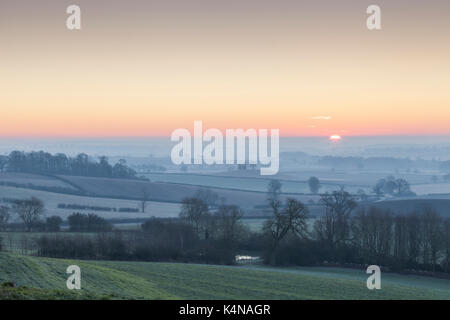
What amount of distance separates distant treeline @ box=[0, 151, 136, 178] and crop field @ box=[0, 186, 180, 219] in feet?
78.0

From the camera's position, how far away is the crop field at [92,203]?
6494 cm

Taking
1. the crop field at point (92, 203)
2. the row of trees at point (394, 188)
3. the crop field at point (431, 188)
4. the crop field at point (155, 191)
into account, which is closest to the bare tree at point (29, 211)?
the crop field at point (92, 203)

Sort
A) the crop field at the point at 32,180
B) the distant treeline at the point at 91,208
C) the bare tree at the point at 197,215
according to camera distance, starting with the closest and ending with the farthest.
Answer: the bare tree at the point at 197,215
the distant treeline at the point at 91,208
the crop field at the point at 32,180

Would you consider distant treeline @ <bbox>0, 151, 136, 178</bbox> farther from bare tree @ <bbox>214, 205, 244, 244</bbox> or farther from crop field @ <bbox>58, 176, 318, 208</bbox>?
bare tree @ <bbox>214, 205, 244, 244</bbox>

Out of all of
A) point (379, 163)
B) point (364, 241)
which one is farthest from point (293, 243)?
point (379, 163)

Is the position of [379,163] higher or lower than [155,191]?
higher

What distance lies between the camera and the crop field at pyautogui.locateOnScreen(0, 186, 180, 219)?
→ 6494 centimetres

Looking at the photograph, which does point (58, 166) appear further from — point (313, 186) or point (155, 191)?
point (313, 186)

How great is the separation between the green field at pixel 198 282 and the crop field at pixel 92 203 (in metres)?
35.7

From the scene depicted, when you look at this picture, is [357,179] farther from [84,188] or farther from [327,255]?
[327,255]

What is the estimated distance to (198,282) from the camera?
24.9m

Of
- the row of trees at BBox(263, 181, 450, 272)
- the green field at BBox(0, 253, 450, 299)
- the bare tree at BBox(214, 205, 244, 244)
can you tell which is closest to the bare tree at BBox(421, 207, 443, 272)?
the row of trees at BBox(263, 181, 450, 272)

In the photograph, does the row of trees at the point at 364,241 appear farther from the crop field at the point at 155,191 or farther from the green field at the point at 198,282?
the crop field at the point at 155,191

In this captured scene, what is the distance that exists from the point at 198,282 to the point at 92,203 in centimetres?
5117
